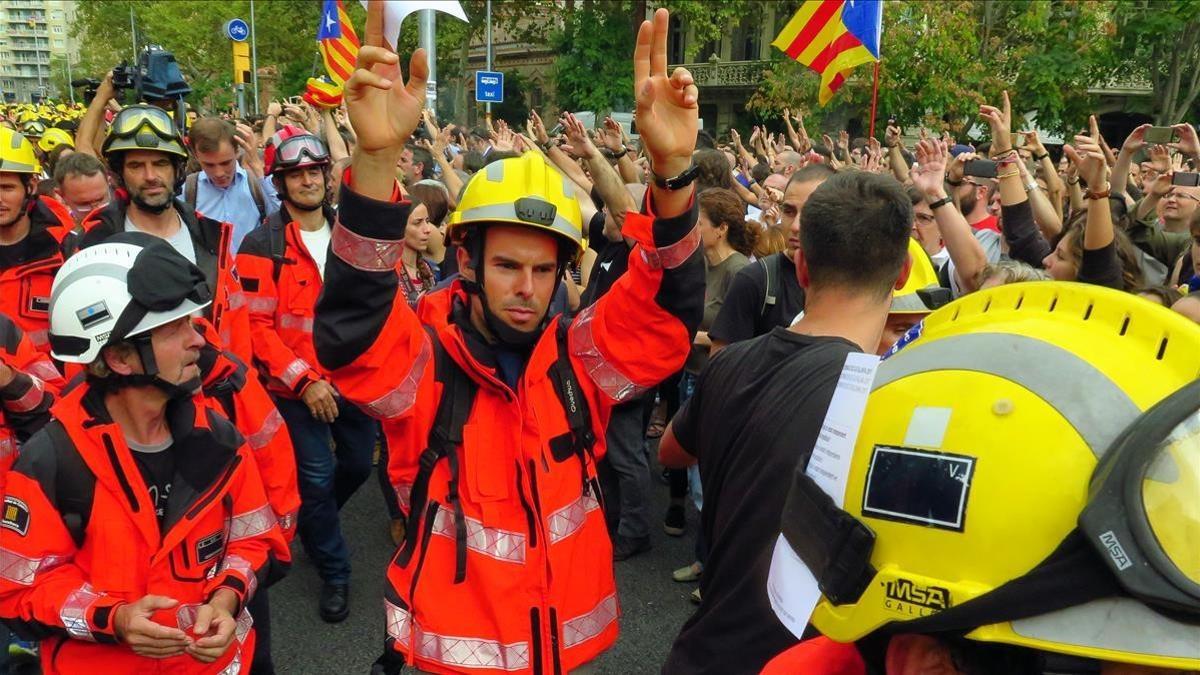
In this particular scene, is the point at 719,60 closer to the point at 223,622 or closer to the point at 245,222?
the point at 245,222

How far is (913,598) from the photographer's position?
102 centimetres

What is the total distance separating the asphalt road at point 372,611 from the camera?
4.12 meters

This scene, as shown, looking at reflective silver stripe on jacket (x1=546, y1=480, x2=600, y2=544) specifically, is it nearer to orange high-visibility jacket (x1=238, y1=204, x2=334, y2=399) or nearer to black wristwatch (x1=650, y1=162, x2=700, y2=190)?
black wristwatch (x1=650, y1=162, x2=700, y2=190)

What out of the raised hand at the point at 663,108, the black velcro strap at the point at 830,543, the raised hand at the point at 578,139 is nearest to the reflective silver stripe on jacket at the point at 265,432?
the raised hand at the point at 663,108

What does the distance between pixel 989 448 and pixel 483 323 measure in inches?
63.2

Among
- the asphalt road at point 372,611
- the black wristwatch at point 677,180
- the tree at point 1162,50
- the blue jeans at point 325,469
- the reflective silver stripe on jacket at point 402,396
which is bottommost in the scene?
the asphalt road at point 372,611

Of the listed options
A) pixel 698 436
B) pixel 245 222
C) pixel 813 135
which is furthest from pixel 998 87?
pixel 698 436

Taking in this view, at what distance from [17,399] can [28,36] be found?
236 metres

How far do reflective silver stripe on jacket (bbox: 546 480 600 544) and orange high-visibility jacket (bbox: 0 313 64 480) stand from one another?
197 cm

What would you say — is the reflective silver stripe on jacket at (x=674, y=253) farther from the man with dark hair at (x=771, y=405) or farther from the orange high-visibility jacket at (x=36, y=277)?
the orange high-visibility jacket at (x=36, y=277)

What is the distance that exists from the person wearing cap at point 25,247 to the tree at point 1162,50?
23252mm

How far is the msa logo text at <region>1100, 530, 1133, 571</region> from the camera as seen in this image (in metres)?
0.85

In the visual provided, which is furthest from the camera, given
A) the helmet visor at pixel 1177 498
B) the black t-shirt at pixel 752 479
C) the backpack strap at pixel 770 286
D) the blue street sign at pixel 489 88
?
the blue street sign at pixel 489 88

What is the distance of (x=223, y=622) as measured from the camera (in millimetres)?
2443
